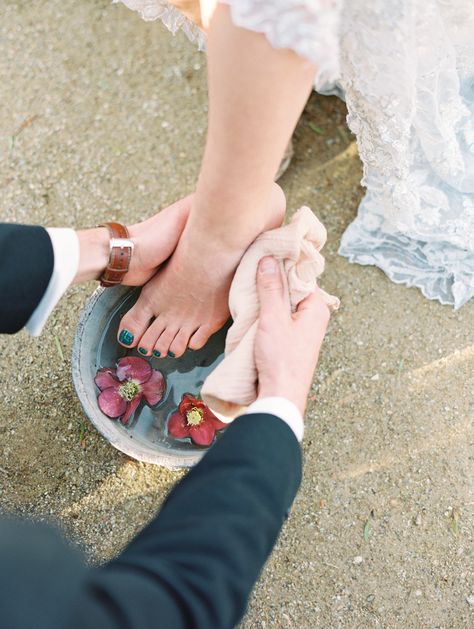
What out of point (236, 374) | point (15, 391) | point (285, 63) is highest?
point (285, 63)

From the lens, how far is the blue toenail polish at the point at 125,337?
1.20m

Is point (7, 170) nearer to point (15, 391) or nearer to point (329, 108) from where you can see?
point (15, 391)

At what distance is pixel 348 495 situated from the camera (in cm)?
134

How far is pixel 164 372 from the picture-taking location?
49.5 inches

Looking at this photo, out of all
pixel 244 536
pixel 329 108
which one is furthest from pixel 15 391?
pixel 329 108

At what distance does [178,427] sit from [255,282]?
31 centimetres

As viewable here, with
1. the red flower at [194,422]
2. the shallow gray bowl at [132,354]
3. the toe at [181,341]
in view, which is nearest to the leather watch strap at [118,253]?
the shallow gray bowl at [132,354]

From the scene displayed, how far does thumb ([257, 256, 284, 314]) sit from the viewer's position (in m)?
1.03

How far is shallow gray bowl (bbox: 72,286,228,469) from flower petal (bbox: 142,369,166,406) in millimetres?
17

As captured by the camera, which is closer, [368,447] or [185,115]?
[368,447]

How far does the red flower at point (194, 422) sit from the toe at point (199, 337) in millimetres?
97

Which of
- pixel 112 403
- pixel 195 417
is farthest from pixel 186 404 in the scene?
pixel 112 403

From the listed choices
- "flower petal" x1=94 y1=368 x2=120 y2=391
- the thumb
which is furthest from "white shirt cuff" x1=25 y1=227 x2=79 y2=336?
the thumb

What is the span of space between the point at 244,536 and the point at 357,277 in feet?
2.94
